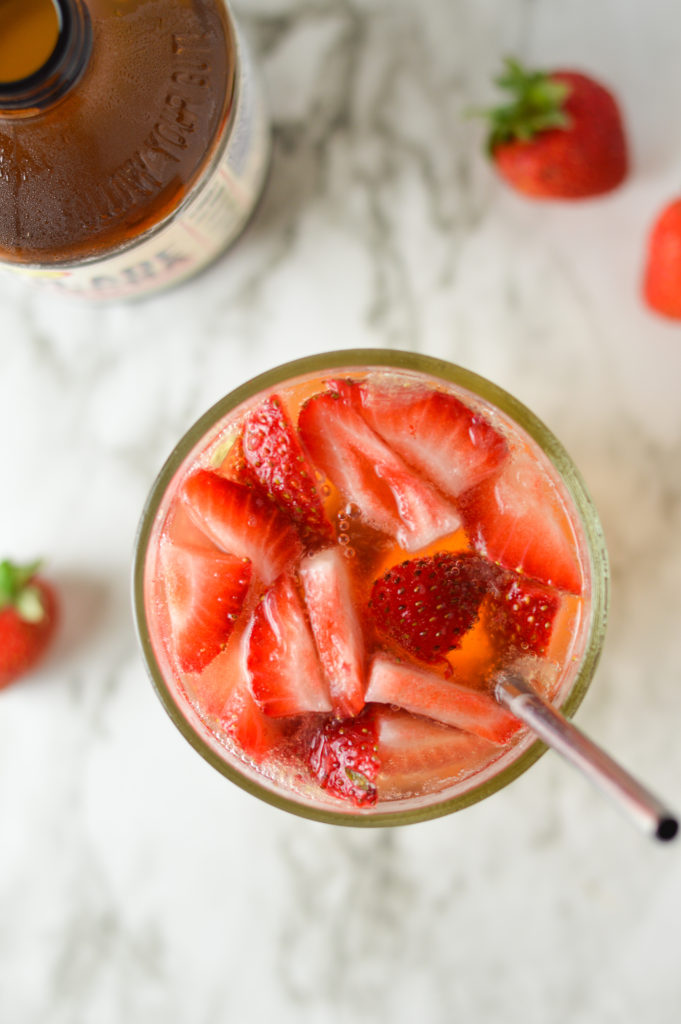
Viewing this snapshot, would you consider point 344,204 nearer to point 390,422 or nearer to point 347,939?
point 390,422

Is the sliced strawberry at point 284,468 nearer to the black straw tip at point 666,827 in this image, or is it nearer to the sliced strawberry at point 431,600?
the sliced strawberry at point 431,600

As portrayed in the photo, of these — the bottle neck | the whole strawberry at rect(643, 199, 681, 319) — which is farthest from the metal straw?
the bottle neck

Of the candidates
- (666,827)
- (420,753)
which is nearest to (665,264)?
(420,753)

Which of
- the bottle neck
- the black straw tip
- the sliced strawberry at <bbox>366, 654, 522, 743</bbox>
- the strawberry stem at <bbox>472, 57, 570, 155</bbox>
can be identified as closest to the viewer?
the black straw tip

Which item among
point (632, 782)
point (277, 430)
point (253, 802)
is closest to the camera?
point (632, 782)

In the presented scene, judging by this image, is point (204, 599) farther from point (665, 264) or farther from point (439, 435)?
point (665, 264)

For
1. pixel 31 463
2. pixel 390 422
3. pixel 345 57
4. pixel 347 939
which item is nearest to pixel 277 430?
pixel 390 422

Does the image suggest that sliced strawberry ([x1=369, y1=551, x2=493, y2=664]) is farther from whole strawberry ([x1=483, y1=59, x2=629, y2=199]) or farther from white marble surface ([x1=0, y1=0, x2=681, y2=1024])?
whole strawberry ([x1=483, y1=59, x2=629, y2=199])

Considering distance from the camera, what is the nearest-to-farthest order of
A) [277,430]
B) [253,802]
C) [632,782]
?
[632,782]
[277,430]
[253,802]
